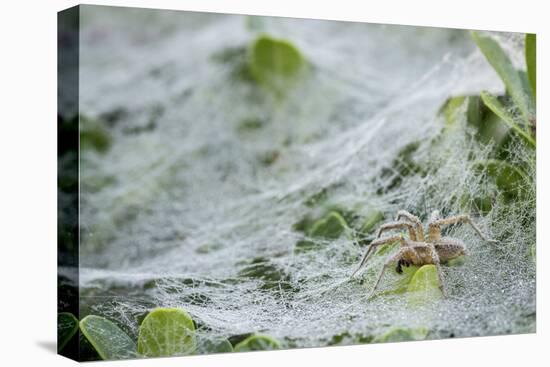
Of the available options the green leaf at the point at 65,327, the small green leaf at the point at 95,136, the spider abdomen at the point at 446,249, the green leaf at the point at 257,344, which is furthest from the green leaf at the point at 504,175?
the small green leaf at the point at 95,136

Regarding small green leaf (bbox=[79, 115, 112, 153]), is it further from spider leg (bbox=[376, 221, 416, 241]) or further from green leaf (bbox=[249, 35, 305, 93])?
spider leg (bbox=[376, 221, 416, 241])

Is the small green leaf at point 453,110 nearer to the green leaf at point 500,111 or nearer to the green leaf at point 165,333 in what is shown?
the green leaf at point 500,111

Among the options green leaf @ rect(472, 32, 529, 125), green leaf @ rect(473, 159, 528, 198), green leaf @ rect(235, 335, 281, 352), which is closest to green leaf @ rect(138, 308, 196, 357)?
green leaf @ rect(235, 335, 281, 352)

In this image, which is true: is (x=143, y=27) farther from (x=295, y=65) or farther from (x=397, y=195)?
(x=397, y=195)

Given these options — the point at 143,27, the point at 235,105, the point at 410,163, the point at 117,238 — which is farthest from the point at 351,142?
the point at 143,27

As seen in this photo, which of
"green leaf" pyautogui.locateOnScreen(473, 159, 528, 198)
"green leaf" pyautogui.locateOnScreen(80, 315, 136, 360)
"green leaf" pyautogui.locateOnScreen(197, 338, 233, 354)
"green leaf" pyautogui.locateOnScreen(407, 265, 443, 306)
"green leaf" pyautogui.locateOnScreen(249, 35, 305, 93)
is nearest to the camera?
"green leaf" pyautogui.locateOnScreen(80, 315, 136, 360)

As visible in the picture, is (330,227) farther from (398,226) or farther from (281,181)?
(281,181)
